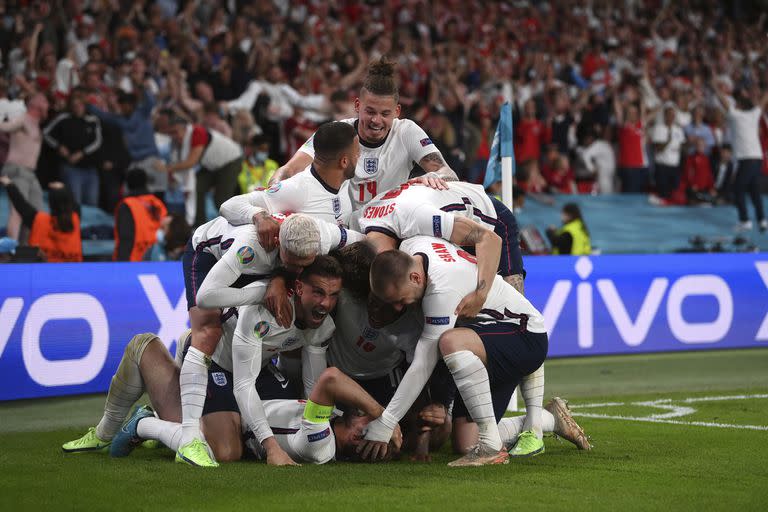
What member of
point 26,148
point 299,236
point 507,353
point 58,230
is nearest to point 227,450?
point 299,236

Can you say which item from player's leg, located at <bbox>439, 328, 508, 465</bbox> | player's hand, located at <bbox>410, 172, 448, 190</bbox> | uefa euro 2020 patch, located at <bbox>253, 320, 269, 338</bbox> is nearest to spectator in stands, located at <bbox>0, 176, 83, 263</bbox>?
player's hand, located at <bbox>410, 172, 448, 190</bbox>

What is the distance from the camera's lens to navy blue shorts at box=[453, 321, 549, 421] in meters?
6.58

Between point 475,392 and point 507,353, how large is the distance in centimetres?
50

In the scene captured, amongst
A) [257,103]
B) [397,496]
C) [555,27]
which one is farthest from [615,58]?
[397,496]

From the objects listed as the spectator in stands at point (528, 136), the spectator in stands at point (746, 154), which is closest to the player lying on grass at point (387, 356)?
the spectator in stands at point (528, 136)

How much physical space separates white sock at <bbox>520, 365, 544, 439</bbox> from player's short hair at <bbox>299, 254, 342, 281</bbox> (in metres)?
1.49

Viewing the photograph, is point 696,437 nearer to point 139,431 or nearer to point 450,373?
point 450,373

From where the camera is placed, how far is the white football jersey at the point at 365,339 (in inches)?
261

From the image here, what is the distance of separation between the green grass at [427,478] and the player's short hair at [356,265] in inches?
42.7

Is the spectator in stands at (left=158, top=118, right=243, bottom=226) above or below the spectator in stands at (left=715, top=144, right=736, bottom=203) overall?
above

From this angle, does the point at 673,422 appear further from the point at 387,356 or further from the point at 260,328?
the point at 260,328

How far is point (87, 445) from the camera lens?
6.78m

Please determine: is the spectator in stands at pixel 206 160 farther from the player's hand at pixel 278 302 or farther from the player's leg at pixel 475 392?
the player's leg at pixel 475 392

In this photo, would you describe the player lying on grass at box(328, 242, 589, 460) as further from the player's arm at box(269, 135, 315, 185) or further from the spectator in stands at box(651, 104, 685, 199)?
the spectator in stands at box(651, 104, 685, 199)
